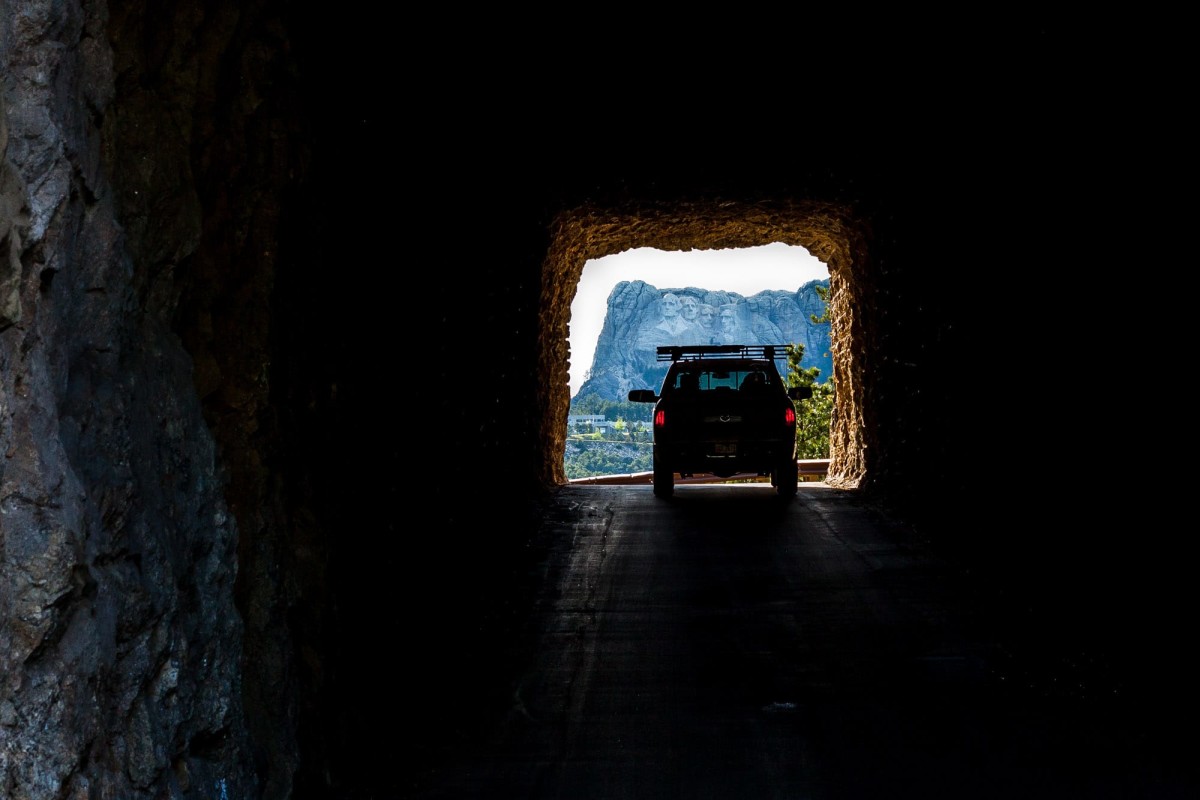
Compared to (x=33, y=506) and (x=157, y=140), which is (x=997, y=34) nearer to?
(x=157, y=140)

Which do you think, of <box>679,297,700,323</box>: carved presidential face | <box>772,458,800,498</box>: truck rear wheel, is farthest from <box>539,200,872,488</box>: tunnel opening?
<box>679,297,700,323</box>: carved presidential face

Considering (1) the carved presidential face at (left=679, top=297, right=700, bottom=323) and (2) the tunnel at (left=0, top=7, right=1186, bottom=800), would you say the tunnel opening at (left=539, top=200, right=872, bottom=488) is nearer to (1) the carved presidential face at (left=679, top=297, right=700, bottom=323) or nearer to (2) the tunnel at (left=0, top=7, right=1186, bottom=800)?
(2) the tunnel at (left=0, top=7, right=1186, bottom=800)

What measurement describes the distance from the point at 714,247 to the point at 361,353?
1346 centimetres

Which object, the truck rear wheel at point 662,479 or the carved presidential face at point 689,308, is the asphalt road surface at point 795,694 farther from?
the carved presidential face at point 689,308

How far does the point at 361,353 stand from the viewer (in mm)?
5312

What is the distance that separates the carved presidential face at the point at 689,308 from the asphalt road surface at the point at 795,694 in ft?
588

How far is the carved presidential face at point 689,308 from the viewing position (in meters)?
188

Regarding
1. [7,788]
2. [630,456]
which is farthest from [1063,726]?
[630,456]

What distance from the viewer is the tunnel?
2.69 meters

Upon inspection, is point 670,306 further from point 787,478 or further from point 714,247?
point 787,478

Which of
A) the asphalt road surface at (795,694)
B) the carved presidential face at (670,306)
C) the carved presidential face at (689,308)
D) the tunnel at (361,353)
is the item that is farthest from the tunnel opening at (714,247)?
the carved presidential face at (670,306)

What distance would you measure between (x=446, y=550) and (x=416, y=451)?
48.7 inches

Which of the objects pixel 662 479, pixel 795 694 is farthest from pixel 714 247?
pixel 795 694

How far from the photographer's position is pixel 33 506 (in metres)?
2.45
